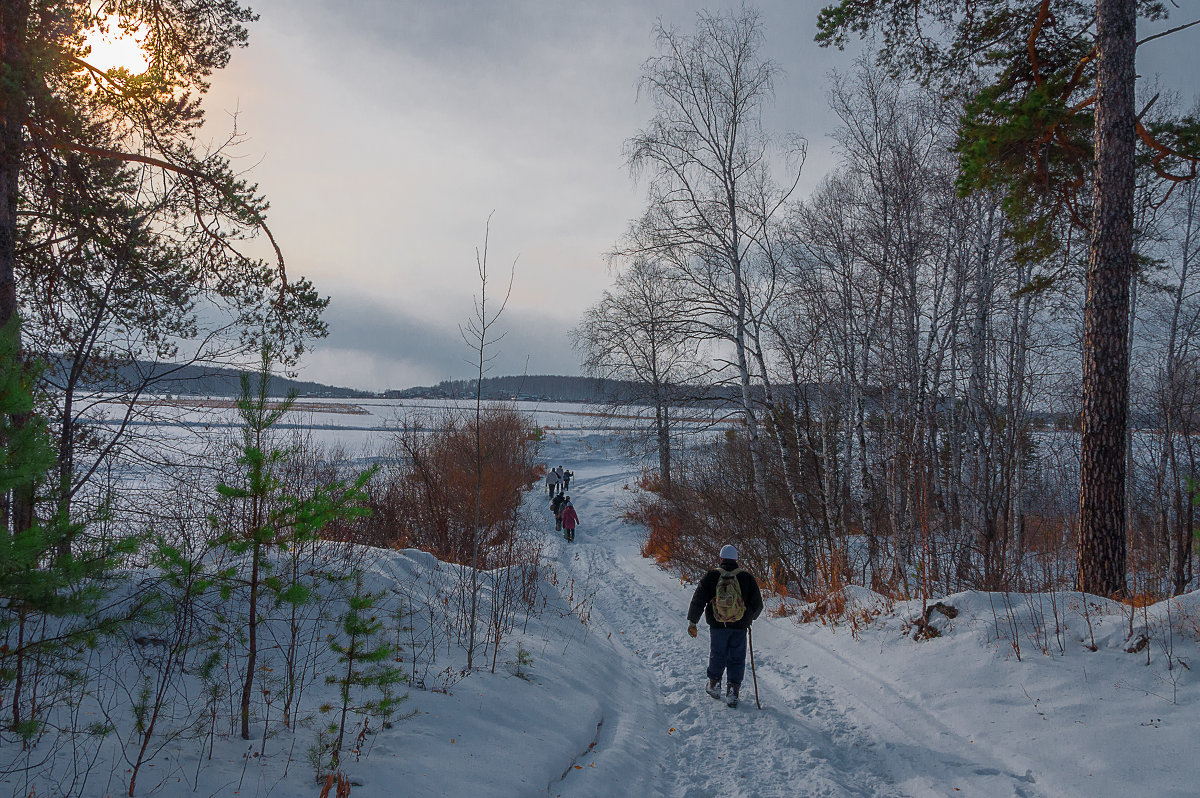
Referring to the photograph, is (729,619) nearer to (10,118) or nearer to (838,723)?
(838,723)

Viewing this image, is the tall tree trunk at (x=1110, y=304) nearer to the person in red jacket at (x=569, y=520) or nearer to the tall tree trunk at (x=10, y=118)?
the tall tree trunk at (x=10, y=118)

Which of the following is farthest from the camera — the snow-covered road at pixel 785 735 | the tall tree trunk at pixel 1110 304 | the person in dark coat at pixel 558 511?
the person in dark coat at pixel 558 511

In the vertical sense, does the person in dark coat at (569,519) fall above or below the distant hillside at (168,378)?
below

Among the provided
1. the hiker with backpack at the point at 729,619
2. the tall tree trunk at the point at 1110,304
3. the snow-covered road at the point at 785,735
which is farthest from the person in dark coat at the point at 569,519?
the tall tree trunk at the point at 1110,304

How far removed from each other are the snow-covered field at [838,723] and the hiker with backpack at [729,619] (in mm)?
255

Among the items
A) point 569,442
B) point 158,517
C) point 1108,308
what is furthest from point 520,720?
point 569,442

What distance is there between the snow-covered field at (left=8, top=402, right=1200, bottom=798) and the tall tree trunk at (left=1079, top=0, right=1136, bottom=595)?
758 mm

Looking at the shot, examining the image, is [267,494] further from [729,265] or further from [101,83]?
[729,265]

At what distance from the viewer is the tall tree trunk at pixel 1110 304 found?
18.8 ft

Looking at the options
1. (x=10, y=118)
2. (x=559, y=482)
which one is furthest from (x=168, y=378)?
(x=559, y=482)

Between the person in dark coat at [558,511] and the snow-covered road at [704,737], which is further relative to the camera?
the person in dark coat at [558,511]

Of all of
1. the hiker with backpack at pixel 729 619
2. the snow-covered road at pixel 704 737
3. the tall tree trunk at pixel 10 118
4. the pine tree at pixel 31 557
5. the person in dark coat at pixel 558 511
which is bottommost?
the person in dark coat at pixel 558 511

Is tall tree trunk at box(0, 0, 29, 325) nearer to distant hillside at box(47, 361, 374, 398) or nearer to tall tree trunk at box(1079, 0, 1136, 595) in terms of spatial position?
distant hillside at box(47, 361, 374, 398)

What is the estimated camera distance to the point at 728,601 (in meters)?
5.98
